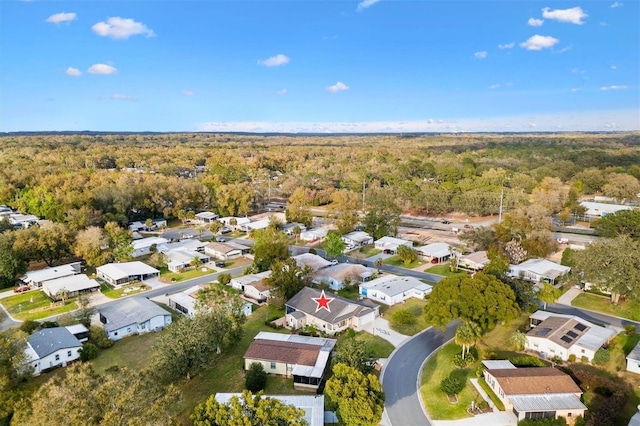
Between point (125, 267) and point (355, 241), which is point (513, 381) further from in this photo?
point (125, 267)

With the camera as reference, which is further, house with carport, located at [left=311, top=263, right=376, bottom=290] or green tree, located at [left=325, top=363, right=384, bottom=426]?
house with carport, located at [left=311, top=263, right=376, bottom=290]

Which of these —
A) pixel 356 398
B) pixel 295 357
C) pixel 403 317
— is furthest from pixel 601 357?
pixel 295 357

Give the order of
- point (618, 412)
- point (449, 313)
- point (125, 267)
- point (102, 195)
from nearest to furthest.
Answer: point (618, 412) < point (449, 313) < point (125, 267) < point (102, 195)

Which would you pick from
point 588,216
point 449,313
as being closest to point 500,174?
point 588,216

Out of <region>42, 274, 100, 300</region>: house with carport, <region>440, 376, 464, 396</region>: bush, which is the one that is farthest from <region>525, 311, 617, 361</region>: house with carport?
<region>42, 274, 100, 300</region>: house with carport

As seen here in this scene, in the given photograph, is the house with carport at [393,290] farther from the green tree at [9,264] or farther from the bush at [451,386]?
the green tree at [9,264]

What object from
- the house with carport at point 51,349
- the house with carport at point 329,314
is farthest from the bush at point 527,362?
the house with carport at point 51,349

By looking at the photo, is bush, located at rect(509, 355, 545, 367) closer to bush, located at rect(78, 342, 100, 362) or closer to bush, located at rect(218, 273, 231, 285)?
bush, located at rect(218, 273, 231, 285)
